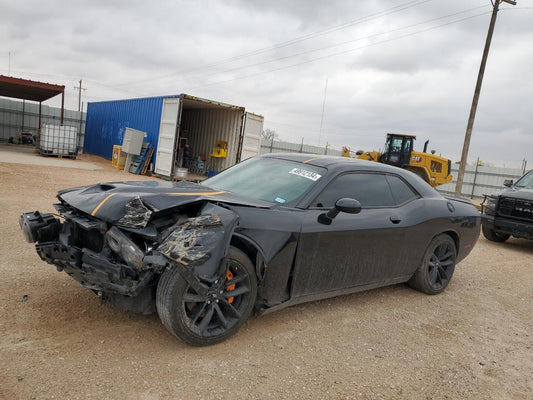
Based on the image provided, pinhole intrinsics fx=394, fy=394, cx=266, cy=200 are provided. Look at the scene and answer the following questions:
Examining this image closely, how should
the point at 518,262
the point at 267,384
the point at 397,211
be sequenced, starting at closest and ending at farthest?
the point at 267,384
the point at 397,211
the point at 518,262

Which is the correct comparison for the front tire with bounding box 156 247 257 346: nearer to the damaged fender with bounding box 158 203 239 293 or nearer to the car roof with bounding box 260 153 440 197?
the damaged fender with bounding box 158 203 239 293

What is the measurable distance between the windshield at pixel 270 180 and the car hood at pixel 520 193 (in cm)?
633

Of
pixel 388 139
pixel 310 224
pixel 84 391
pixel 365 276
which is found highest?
pixel 388 139

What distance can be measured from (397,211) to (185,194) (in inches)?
90.8

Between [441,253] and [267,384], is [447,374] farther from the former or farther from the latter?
[441,253]

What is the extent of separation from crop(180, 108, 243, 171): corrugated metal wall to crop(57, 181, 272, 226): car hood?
1305 cm

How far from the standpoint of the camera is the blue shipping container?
16.3m

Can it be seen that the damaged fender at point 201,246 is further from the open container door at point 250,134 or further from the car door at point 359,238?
the open container door at point 250,134

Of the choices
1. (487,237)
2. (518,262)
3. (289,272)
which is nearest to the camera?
(289,272)

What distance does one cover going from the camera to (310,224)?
3359mm

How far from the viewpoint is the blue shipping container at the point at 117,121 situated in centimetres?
1634

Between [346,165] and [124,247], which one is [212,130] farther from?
[124,247]

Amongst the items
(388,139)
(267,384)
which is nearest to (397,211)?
(267,384)

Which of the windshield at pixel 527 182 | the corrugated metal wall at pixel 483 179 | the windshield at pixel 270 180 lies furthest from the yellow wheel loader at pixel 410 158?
the windshield at pixel 270 180
